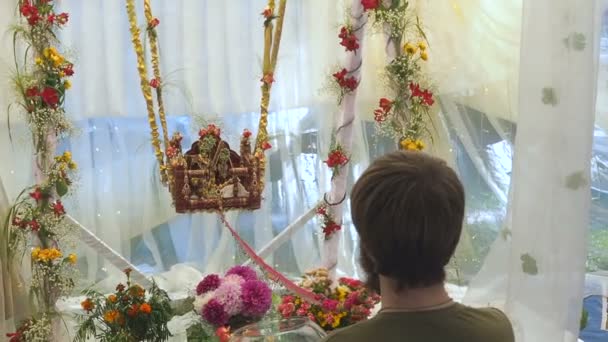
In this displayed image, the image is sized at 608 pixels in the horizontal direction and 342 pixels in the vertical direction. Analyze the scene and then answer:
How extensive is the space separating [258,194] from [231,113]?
754 mm

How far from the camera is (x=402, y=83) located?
8.39ft

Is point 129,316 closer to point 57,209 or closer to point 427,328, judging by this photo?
point 57,209

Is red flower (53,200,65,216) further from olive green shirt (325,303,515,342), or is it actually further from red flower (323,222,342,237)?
olive green shirt (325,303,515,342)

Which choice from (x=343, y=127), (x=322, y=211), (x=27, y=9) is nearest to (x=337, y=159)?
(x=343, y=127)

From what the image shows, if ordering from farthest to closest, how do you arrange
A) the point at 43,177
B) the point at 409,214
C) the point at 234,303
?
1. the point at 43,177
2. the point at 234,303
3. the point at 409,214

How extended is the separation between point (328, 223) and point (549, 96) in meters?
1.05

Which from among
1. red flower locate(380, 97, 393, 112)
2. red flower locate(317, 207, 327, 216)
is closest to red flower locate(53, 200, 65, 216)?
red flower locate(317, 207, 327, 216)

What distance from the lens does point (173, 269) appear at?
124 inches

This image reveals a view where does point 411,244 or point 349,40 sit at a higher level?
point 349,40

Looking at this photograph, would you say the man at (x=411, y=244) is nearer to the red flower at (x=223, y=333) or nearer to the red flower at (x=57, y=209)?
the red flower at (x=223, y=333)

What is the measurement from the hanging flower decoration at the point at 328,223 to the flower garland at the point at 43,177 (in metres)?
0.93

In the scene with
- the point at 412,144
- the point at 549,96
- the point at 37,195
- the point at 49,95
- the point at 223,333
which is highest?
the point at 49,95

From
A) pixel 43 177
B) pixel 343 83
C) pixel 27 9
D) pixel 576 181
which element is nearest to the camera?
pixel 576 181

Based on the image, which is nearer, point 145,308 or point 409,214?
point 409,214
